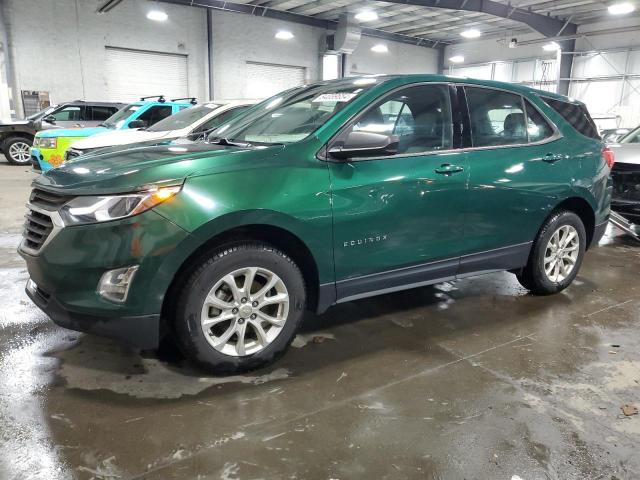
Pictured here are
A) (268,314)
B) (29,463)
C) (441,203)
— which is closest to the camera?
(29,463)

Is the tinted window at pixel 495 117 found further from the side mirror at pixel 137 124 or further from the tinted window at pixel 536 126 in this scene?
the side mirror at pixel 137 124

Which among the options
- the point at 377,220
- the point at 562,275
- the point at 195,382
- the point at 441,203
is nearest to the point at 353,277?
the point at 377,220

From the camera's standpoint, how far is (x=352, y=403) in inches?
96.6

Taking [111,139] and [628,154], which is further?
[111,139]

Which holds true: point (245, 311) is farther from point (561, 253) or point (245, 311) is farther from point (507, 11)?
point (507, 11)

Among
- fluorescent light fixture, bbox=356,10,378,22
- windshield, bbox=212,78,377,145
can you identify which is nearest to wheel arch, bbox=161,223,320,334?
windshield, bbox=212,78,377,145

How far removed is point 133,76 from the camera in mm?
16312

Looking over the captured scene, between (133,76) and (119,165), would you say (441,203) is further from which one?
(133,76)

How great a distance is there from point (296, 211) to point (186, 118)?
538 centimetres

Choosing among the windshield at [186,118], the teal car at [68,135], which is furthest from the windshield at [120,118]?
the windshield at [186,118]

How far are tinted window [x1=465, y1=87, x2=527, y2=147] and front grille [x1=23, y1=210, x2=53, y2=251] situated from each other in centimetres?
253

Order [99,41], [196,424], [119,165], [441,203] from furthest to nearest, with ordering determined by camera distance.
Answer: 1. [99,41]
2. [441,203]
3. [119,165]
4. [196,424]

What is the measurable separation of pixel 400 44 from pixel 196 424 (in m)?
22.5

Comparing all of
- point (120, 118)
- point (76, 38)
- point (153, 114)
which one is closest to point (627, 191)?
point (153, 114)
